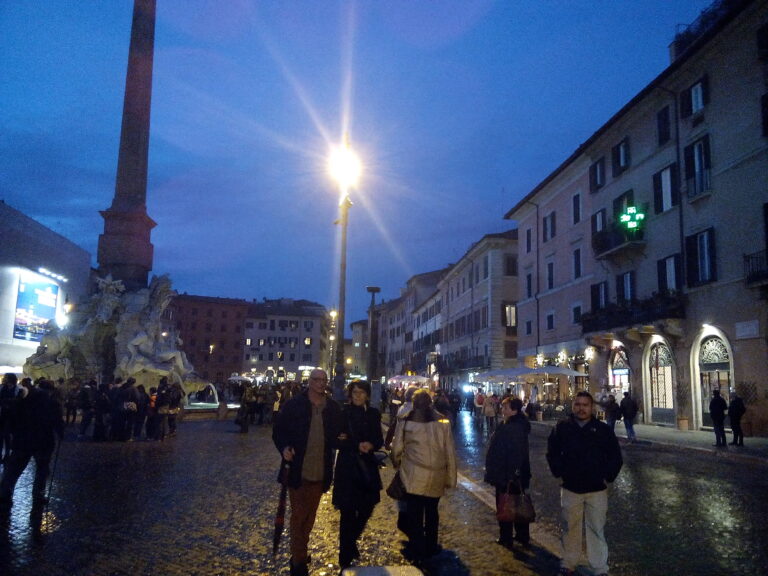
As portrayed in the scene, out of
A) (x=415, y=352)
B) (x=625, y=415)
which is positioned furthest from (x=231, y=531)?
(x=415, y=352)

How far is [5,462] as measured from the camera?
26.3 feet

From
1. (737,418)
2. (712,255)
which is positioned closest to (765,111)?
(712,255)

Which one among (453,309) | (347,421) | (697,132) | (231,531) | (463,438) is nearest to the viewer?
(347,421)

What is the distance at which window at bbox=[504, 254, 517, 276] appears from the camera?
4762 centimetres

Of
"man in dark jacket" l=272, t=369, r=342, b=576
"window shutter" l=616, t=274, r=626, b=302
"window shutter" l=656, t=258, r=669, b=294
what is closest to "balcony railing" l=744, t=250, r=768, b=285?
"window shutter" l=656, t=258, r=669, b=294

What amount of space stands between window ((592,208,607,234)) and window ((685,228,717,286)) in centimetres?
663

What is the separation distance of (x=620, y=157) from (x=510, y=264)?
61.1ft

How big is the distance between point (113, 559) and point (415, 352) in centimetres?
7723

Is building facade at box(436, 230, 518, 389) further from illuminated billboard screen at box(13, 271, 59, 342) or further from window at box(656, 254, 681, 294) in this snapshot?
illuminated billboard screen at box(13, 271, 59, 342)

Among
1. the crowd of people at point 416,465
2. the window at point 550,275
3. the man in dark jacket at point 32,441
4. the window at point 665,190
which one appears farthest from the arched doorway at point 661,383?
the man in dark jacket at point 32,441

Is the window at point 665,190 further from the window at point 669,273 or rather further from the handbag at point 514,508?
the handbag at point 514,508

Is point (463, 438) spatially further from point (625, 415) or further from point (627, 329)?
point (627, 329)

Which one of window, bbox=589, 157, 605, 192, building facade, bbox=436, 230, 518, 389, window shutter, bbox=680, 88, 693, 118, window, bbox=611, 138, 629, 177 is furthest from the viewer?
building facade, bbox=436, 230, 518, 389

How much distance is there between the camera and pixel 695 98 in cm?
2423
